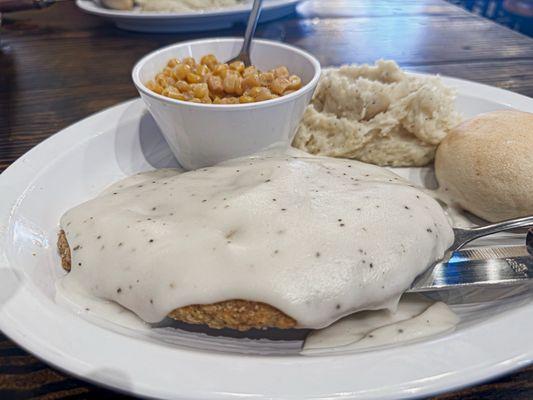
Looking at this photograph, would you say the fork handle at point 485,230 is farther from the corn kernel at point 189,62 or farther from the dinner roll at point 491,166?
the corn kernel at point 189,62

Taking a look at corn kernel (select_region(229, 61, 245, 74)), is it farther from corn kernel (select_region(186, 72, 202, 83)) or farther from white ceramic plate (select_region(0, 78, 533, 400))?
white ceramic plate (select_region(0, 78, 533, 400))

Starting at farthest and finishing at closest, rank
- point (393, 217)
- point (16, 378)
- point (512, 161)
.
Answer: point (512, 161) → point (393, 217) → point (16, 378)

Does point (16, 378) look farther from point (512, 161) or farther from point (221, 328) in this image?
point (512, 161)

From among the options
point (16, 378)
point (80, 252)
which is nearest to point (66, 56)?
point (80, 252)

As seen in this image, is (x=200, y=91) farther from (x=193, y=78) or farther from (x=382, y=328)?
(x=382, y=328)

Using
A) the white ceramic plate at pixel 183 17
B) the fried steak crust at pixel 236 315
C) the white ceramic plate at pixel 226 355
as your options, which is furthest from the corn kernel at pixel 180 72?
the white ceramic plate at pixel 183 17

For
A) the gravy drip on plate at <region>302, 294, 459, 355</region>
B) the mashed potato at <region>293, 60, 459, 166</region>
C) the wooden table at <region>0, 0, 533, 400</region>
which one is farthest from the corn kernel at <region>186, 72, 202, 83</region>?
the gravy drip on plate at <region>302, 294, 459, 355</region>

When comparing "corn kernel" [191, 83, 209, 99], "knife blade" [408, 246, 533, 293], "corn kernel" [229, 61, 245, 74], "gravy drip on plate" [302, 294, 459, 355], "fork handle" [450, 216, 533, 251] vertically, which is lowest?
"gravy drip on plate" [302, 294, 459, 355]
